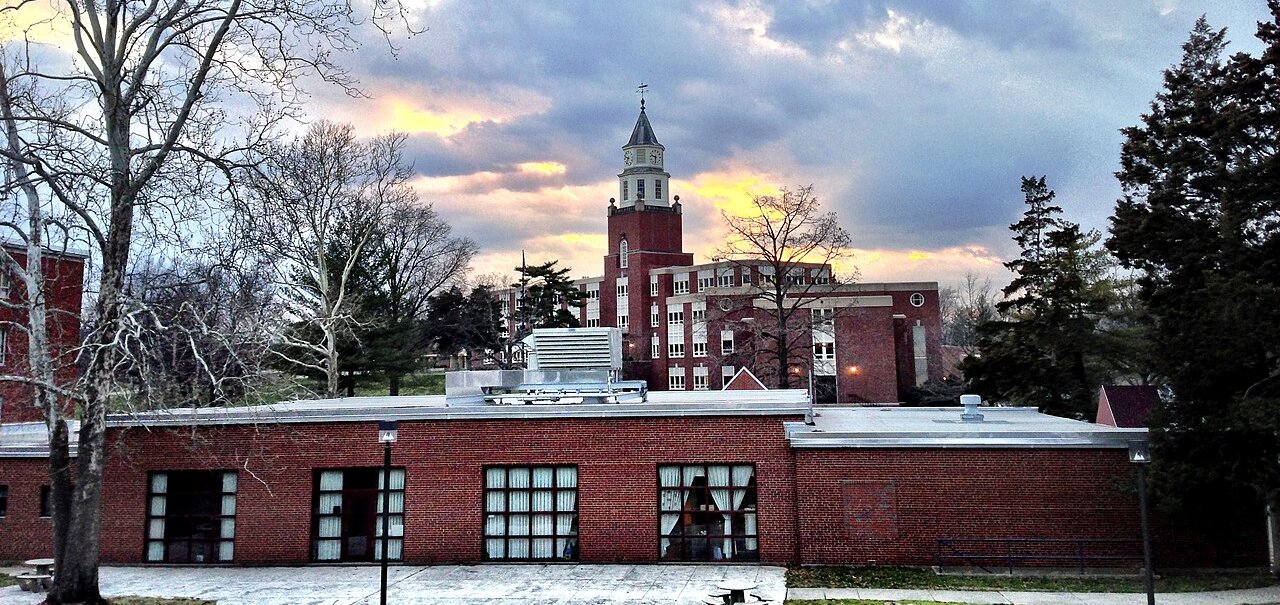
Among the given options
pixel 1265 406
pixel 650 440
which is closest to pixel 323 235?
pixel 650 440

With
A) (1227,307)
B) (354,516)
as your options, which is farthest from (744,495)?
(1227,307)

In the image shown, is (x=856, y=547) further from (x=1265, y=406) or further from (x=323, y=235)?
(x=323, y=235)

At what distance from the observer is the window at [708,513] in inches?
762

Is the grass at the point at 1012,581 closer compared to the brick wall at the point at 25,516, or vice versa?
the grass at the point at 1012,581

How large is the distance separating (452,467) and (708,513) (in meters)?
5.73

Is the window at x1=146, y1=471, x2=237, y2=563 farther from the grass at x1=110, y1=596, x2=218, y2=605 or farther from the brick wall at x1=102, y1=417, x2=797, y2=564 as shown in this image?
the grass at x1=110, y1=596, x2=218, y2=605

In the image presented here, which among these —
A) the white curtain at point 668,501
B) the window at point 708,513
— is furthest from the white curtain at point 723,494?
the white curtain at point 668,501

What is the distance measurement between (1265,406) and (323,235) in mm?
34209

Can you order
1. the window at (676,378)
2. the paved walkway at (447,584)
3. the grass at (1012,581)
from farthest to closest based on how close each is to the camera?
the window at (676,378)
the grass at (1012,581)
the paved walkway at (447,584)

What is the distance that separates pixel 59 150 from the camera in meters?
15.2

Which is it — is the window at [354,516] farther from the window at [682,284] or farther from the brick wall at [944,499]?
the window at [682,284]

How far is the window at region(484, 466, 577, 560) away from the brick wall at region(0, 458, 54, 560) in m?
10.5

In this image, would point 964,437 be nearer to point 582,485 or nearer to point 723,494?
point 723,494

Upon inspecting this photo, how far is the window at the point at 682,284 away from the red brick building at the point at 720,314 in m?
0.12
